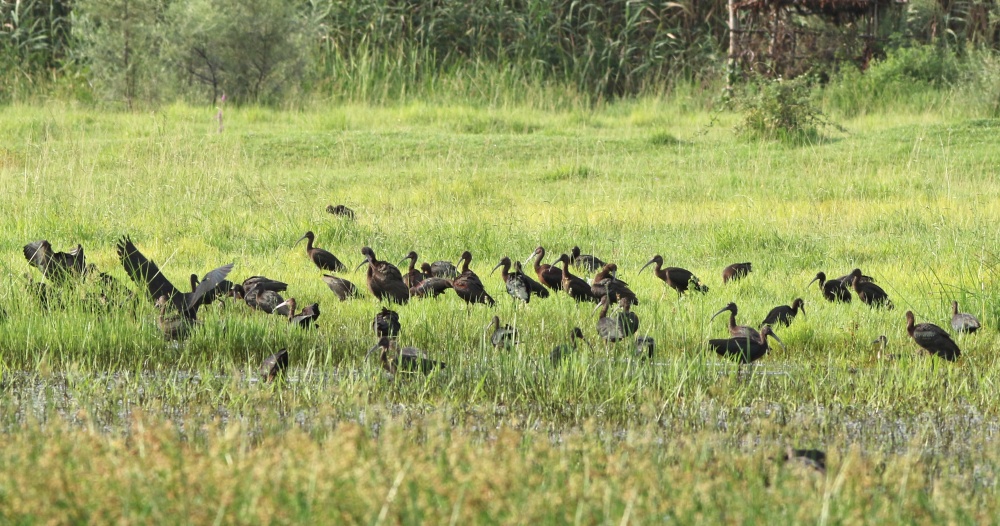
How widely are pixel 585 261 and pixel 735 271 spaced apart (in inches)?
41.2

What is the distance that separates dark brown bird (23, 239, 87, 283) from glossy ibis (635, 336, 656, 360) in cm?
305

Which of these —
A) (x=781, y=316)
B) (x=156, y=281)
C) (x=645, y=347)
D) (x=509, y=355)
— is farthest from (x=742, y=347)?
(x=156, y=281)

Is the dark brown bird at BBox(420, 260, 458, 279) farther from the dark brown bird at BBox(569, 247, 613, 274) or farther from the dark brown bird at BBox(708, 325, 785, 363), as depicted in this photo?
the dark brown bird at BBox(708, 325, 785, 363)

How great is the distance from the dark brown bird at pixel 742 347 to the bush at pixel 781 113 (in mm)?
9397

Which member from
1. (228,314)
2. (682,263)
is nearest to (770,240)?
(682,263)

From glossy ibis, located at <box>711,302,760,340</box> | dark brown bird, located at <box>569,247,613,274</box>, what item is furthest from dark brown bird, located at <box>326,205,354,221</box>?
glossy ibis, located at <box>711,302,760,340</box>

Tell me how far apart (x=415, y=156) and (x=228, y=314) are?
8466 millimetres

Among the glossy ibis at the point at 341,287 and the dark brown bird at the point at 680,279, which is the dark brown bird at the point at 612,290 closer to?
the dark brown bird at the point at 680,279

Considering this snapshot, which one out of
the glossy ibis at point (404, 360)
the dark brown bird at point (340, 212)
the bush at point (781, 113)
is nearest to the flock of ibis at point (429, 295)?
the glossy ibis at point (404, 360)

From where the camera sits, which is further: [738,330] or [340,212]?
[340,212]

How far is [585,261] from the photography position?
8641mm

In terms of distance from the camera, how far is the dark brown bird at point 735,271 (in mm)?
8148

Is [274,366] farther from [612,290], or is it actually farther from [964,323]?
[964,323]

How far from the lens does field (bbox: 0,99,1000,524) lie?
3566 mm
